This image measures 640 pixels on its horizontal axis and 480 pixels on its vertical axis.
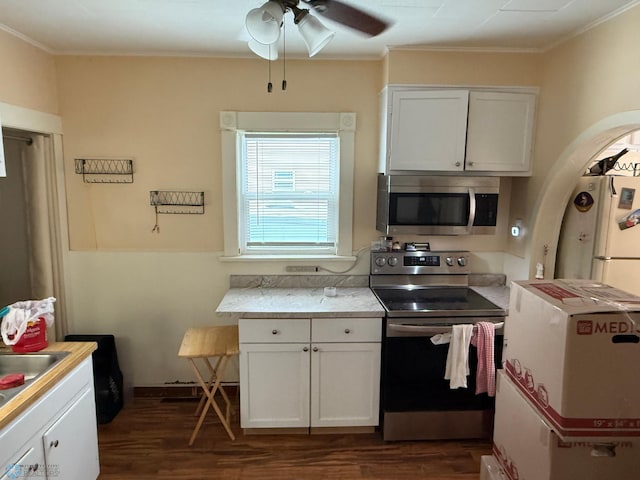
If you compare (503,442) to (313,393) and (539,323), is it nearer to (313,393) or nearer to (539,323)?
(539,323)

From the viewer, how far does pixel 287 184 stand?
3031 mm

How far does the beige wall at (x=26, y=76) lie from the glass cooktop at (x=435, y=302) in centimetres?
249

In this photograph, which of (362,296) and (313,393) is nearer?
(313,393)

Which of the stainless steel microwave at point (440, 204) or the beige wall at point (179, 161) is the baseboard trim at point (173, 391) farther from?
the stainless steel microwave at point (440, 204)

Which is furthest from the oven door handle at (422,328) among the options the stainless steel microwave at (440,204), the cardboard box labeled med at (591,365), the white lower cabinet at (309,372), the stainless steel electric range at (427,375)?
the cardboard box labeled med at (591,365)

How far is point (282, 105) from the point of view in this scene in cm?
290

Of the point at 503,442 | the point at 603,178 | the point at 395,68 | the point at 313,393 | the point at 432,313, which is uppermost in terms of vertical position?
the point at 395,68

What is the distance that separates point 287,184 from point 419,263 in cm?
112

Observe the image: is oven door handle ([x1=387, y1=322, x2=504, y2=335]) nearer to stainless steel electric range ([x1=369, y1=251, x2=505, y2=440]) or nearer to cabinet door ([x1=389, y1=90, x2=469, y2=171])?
stainless steel electric range ([x1=369, y1=251, x2=505, y2=440])

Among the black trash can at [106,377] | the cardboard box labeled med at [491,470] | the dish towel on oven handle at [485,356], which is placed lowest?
the black trash can at [106,377]

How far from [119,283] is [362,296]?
1751 mm

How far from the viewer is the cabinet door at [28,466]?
59.0 inches

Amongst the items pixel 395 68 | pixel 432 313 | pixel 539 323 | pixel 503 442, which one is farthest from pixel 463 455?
pixel 395 68

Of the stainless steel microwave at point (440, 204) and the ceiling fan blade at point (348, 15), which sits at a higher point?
the ceiling fan blade at point (348, 15)
